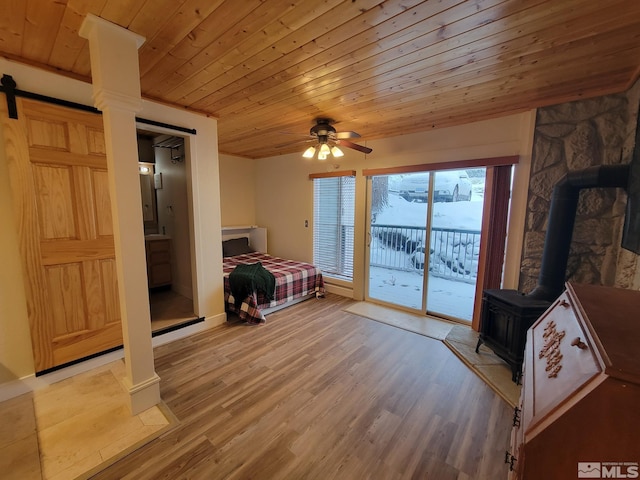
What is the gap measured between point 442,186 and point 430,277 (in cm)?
147

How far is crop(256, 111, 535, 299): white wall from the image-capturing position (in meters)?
2.78

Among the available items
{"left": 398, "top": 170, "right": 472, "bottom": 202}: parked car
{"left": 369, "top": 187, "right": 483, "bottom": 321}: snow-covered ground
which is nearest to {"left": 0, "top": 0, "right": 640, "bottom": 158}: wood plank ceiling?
{"left": 398, "top": 170, "right": 472, "bottom": 202}: parked car

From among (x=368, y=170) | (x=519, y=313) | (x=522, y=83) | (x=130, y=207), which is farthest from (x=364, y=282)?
(x=130, y=207)

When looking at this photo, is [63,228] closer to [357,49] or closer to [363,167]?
[357,49]

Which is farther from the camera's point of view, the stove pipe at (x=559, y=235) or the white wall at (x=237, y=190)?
the white wall at (x=237, y=190)

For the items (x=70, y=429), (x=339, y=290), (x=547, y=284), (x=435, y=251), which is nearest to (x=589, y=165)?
(x=547, y=284)

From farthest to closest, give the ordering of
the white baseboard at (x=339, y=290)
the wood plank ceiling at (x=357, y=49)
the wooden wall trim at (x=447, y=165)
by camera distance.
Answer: the white baseboard at (x=339, y=290), the wooden wall trim at (x=447, y=165), the wood plank ceiling at (x=357, y=49)

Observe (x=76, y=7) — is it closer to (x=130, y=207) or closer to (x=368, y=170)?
(x=130, y=207)

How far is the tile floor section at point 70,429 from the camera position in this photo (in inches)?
57.8

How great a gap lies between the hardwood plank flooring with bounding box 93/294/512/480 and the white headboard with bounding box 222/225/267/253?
2.43 m

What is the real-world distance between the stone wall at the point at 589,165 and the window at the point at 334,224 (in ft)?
7.50

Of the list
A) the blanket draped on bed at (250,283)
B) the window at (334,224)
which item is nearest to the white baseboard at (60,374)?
the blanket draped on bed at (250,283)

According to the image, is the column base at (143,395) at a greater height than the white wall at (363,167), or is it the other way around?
the white wall at (363,167)

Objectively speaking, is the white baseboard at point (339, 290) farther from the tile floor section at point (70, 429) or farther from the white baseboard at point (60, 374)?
the tile floor section at point (70, 429)
